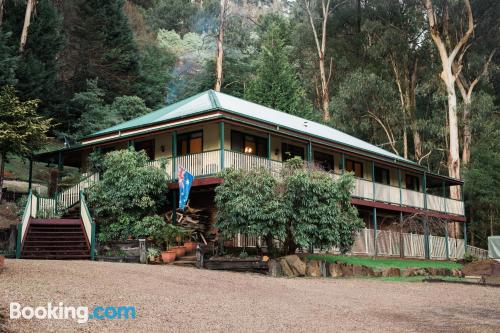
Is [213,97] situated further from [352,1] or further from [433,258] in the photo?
[352,1]

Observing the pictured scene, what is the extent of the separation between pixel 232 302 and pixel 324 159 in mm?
18951

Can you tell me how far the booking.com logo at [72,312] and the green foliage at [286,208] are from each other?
8.98 metres

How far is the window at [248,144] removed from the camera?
2438 cm

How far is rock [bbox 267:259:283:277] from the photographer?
55.7 feet

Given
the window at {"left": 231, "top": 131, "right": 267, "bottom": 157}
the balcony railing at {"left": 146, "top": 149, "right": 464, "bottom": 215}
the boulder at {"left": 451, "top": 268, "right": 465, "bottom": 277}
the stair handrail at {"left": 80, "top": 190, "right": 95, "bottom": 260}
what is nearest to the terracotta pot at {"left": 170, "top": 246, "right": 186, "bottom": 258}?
the stair handrail at {"left": 80, "top": 190, "right": 95, "bottom": 260}

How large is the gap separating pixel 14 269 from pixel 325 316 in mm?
6589

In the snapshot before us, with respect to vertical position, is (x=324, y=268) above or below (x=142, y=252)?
below

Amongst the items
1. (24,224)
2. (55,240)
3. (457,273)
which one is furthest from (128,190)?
(457,273)

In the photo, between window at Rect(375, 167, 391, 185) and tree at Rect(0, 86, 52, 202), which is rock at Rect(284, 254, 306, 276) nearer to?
tree at Rect(0, 86, 52, 202)

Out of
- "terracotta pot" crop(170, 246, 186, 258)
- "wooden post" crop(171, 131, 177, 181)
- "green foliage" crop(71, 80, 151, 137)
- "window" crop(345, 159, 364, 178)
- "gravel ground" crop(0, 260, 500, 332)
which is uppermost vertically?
"green foliage" crop(71, 80, 151, 137)

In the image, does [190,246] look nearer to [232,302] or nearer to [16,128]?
[232,302]

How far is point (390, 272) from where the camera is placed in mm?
20344

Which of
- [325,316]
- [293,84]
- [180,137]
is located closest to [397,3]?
[293,84]

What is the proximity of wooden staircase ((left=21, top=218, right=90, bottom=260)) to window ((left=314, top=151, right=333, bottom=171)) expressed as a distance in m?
12.8
